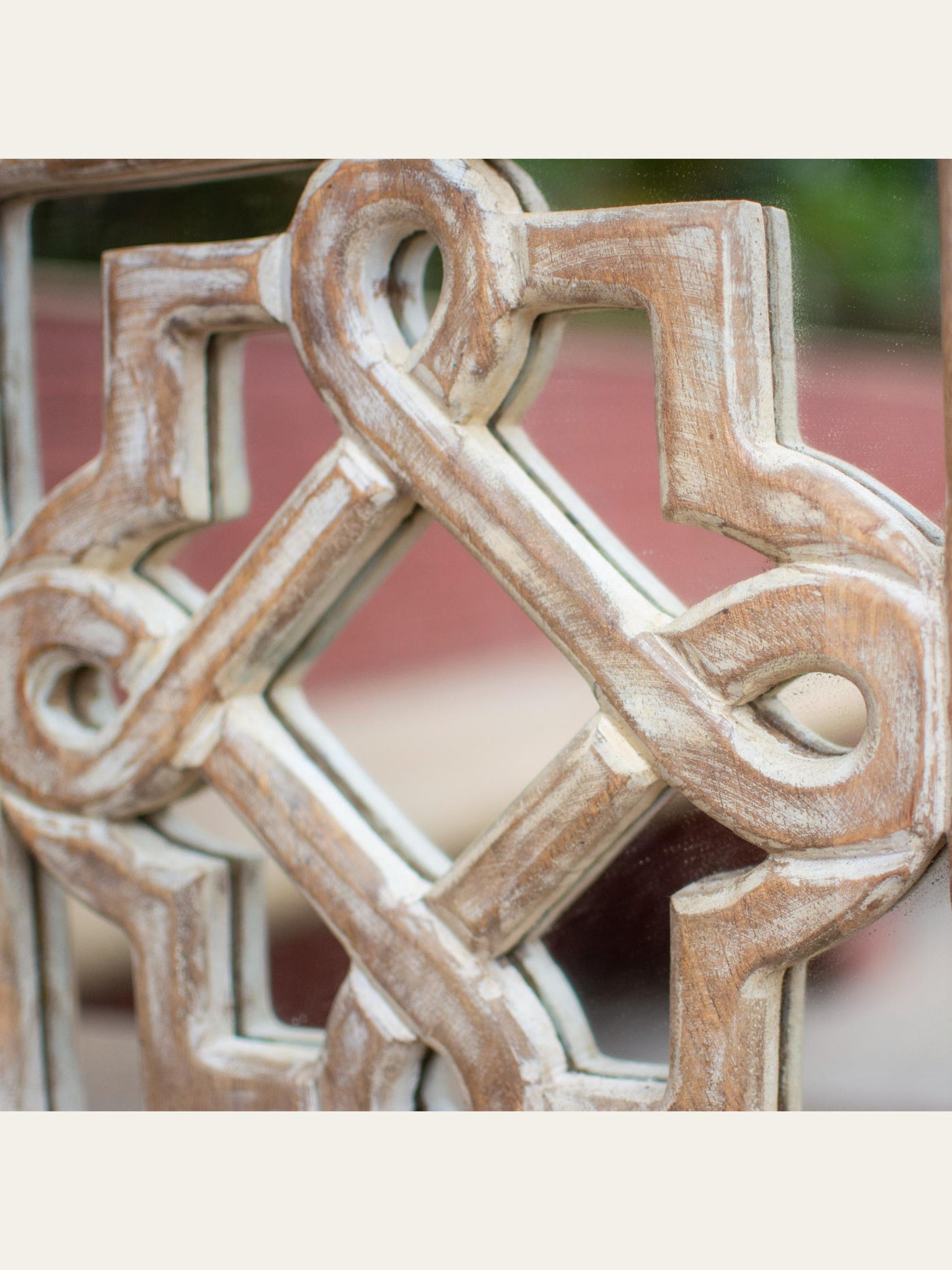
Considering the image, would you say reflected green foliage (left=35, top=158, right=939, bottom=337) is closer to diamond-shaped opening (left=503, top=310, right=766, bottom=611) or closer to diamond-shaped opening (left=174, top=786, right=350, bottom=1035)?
diamond-shaped opening (left=503, top=310, right=766, bottom=611)

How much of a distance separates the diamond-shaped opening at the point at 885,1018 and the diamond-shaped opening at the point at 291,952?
9.9 inches

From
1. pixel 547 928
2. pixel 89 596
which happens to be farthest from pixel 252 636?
pixel 547 928

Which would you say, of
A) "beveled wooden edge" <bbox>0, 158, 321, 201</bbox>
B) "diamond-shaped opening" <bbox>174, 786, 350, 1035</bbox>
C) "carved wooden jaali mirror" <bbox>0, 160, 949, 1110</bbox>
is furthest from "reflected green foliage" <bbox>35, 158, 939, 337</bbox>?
"diamond-shaped opening" <bbox>174, 786, 350, 1035</bbox>

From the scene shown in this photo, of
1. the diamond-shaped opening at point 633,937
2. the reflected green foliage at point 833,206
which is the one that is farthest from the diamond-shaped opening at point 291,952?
the reflected green foliage at point 833,206

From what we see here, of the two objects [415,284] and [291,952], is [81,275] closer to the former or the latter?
[415,284]

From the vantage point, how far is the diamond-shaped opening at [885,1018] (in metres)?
0.53

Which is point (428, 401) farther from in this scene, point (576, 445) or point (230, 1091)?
point (230, 1091)

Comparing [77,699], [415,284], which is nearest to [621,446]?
[415,284]

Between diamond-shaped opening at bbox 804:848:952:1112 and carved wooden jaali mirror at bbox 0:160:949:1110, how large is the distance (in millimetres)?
18

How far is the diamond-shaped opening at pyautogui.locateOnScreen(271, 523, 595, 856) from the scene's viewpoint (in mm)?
610

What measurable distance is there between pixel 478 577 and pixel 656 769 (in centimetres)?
15

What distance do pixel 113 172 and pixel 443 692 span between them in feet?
1.07

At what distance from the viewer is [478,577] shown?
623 mm

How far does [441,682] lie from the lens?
25.4 inches
